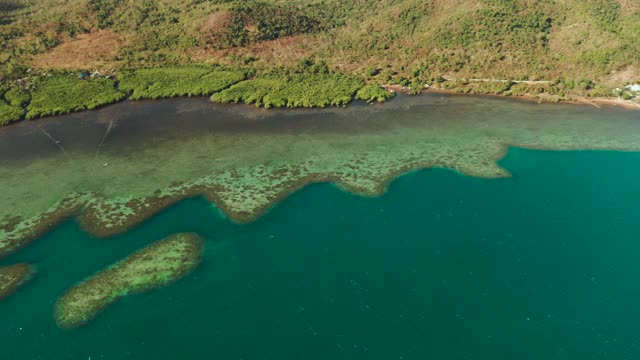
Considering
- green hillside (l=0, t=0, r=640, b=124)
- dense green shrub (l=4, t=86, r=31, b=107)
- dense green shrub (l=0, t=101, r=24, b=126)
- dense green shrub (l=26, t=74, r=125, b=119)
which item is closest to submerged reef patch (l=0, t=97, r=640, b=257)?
dense green shrub (l=26, t=74, r=125, b=119)

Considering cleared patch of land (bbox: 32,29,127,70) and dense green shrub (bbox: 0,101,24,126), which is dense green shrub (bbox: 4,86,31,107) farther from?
cleared patch of land (bbox: 32,29,127,70)

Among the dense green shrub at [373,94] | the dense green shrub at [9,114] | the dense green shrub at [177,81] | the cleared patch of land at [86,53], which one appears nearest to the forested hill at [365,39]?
the cleared patch of land at [86,53]

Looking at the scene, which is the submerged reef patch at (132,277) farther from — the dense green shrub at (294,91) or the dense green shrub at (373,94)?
the dense green shrub at (373,94)

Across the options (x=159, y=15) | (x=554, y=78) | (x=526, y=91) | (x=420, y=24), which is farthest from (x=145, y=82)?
(x=554, y=78)

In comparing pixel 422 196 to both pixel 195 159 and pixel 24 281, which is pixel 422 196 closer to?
pixel 195 159

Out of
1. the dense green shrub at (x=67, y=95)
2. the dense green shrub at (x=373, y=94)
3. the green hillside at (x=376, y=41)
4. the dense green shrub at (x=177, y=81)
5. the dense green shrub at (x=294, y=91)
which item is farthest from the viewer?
the green hillside at (x=376, y=41)

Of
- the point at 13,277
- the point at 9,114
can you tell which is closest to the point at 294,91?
the point at 9,114
